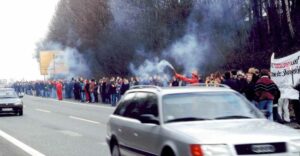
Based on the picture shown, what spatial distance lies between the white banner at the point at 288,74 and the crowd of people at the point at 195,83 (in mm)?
345

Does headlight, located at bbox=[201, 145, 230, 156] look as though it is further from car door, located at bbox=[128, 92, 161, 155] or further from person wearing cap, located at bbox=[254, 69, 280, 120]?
person wearing cap, located at bbox=[254, 69, 280, 120]

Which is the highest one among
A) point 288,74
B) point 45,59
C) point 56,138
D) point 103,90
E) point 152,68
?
point 45,59

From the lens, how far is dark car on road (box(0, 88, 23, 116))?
2784cm

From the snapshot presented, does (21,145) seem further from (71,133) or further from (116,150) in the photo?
(116,150)

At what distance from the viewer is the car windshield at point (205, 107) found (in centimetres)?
825

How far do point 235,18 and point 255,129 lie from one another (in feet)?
97.6

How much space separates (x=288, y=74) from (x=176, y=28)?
2457 centimetres

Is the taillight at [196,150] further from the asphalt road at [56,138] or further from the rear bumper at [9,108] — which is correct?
the rear bumper at [9,108]

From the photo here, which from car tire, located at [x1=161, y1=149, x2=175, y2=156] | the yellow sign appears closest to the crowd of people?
the yellow sign

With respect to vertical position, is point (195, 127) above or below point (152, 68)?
below

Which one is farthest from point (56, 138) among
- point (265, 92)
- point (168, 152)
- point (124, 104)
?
point (168, 152)

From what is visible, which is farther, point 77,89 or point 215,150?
point 77,89

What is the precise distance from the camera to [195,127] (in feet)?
25.4

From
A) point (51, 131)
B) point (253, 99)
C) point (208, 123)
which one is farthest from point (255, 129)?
point (51, 131)
